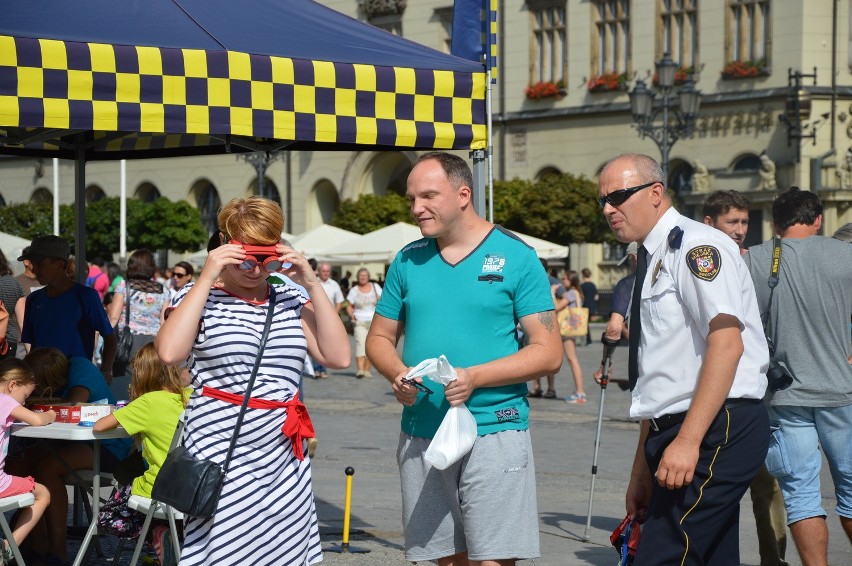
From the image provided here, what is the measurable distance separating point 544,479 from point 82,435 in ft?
17.4

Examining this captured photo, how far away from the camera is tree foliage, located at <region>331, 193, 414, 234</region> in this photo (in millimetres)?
44406

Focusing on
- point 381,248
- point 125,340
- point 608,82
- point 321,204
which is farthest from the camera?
point 321,204

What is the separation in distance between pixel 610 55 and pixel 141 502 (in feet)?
125

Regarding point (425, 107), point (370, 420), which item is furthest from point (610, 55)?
point (425, 107)

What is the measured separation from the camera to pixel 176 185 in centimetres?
5541

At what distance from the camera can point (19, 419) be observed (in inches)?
264

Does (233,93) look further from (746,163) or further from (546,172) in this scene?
(546,172)

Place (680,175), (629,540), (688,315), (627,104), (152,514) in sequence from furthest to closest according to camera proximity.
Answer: (627,104) < (680,175) < (152,514) < (629,540) < (688,315)

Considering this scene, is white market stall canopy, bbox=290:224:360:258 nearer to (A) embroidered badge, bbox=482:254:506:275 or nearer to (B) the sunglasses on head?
(A) embroidered badge, bbox=482:254:506:275

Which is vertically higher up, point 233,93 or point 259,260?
point 233,93

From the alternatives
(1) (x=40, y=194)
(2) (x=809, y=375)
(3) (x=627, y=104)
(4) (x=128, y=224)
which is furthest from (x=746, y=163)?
(2) (x=809, y=375)

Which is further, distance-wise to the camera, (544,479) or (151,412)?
(544,479)

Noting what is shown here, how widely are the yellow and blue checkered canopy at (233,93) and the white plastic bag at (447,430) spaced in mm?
1987

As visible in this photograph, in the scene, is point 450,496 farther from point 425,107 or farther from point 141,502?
point 425,107
